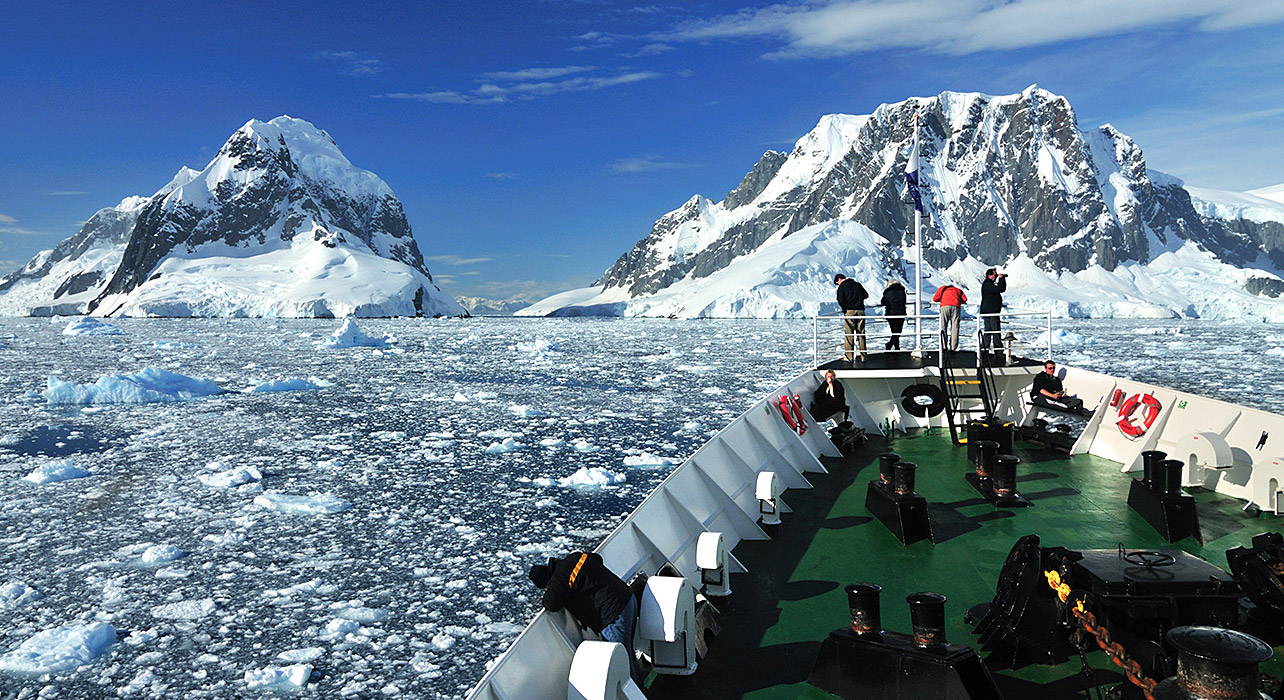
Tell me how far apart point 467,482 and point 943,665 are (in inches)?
350

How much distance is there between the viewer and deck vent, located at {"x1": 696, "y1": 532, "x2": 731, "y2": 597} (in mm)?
4949

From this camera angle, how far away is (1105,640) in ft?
11.5

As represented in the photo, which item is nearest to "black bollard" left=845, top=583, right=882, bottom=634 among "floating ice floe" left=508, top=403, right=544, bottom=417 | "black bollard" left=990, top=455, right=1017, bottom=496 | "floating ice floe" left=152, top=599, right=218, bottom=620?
A: "black bollard" left=990, top=455, right=1017, bottom=496

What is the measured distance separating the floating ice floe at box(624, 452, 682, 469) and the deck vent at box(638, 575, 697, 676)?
27.0ft

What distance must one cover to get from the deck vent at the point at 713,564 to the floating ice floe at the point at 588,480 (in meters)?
5.92

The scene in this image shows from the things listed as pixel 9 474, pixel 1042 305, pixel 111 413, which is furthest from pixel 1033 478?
pixel 1042 305

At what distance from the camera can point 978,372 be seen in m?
9.80

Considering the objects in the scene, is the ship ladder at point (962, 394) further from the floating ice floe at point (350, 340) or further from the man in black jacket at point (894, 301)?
the floating ice floe at point (350, 340)

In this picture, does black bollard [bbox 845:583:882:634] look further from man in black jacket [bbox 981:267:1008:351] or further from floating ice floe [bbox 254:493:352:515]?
man in black jacket [bbox 981:267:1008:351]

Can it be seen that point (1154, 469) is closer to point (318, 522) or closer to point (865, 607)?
point (865, 607)

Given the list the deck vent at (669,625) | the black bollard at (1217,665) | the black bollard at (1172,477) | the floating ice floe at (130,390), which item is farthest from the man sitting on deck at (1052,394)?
the floating ice floe at (130,390)

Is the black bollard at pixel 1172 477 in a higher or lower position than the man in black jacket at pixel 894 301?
lower

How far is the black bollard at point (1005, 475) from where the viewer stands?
6.88m

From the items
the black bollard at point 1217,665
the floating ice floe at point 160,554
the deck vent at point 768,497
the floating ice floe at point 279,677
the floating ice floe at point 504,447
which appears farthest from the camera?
the floating ice floe at point 504,447
